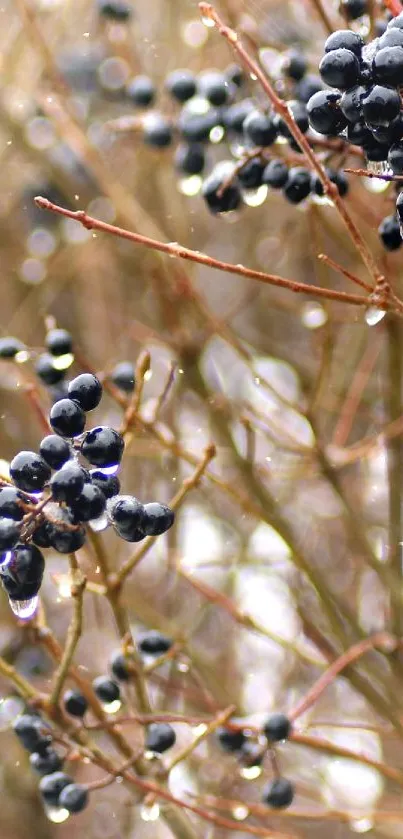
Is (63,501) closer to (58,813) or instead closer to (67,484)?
(67,484)

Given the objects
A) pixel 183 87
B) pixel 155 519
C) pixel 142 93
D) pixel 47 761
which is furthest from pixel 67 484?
pixel 142 93

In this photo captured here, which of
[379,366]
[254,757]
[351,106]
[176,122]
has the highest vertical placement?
[351,106]

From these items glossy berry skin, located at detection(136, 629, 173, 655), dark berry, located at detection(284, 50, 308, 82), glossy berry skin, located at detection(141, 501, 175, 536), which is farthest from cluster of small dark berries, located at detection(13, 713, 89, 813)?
dark berry, located at detection(284, 50, 308, 82)

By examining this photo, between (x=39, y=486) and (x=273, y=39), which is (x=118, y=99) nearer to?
(x=273, y=39)

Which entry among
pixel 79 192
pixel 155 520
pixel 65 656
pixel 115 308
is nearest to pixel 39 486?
pixel 155 520

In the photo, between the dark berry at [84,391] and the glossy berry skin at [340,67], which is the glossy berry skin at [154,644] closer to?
the dark berry at [84,391]

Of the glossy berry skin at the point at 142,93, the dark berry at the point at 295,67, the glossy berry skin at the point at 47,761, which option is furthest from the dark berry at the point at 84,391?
the glossy berry skin at the point at 142,93
